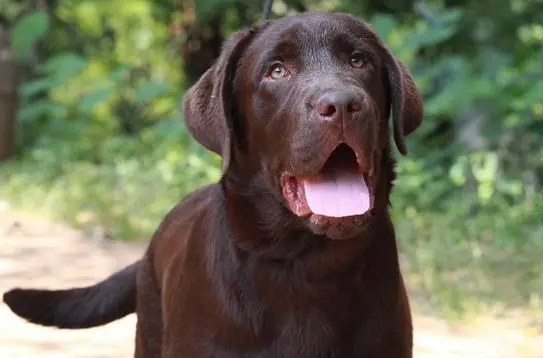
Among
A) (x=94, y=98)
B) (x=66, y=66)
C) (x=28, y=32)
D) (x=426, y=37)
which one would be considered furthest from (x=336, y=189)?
(x=28, y=32)

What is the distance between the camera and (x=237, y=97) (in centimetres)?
281

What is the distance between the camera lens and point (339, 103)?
2.37m

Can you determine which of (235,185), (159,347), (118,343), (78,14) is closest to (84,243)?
(118,343)

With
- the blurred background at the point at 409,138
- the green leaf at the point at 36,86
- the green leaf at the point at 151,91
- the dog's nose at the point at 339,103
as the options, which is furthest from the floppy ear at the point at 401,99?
the green leaf at the point at 36,86

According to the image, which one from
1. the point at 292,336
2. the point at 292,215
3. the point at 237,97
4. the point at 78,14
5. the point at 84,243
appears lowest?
the point at 292,336

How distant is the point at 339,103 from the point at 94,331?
249 centimetres

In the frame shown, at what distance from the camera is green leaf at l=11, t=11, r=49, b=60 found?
9.68 m

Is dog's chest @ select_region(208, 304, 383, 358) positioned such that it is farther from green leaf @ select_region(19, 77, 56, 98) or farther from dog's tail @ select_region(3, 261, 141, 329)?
green leaf @ select_region(19, 77, 56, 98)

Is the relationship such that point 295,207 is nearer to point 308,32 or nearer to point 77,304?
point 308,32

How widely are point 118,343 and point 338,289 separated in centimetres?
191

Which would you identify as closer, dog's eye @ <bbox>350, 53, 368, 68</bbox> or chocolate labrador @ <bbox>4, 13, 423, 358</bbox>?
chocolate labrador @ <bbox>4, 13, 423, 358</bbox>

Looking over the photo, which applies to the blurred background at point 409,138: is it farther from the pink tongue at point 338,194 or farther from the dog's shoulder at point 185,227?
the pink tongue at point 338,194

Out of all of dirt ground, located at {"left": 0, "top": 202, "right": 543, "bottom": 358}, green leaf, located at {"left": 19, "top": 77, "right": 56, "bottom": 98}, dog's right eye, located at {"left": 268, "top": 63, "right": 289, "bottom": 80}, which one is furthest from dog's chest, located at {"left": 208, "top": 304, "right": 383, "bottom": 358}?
green leaf, located at {"left": 19, "top": 77, "right": 56, "bottom": 98}

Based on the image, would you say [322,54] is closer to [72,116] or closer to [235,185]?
[235,185]
